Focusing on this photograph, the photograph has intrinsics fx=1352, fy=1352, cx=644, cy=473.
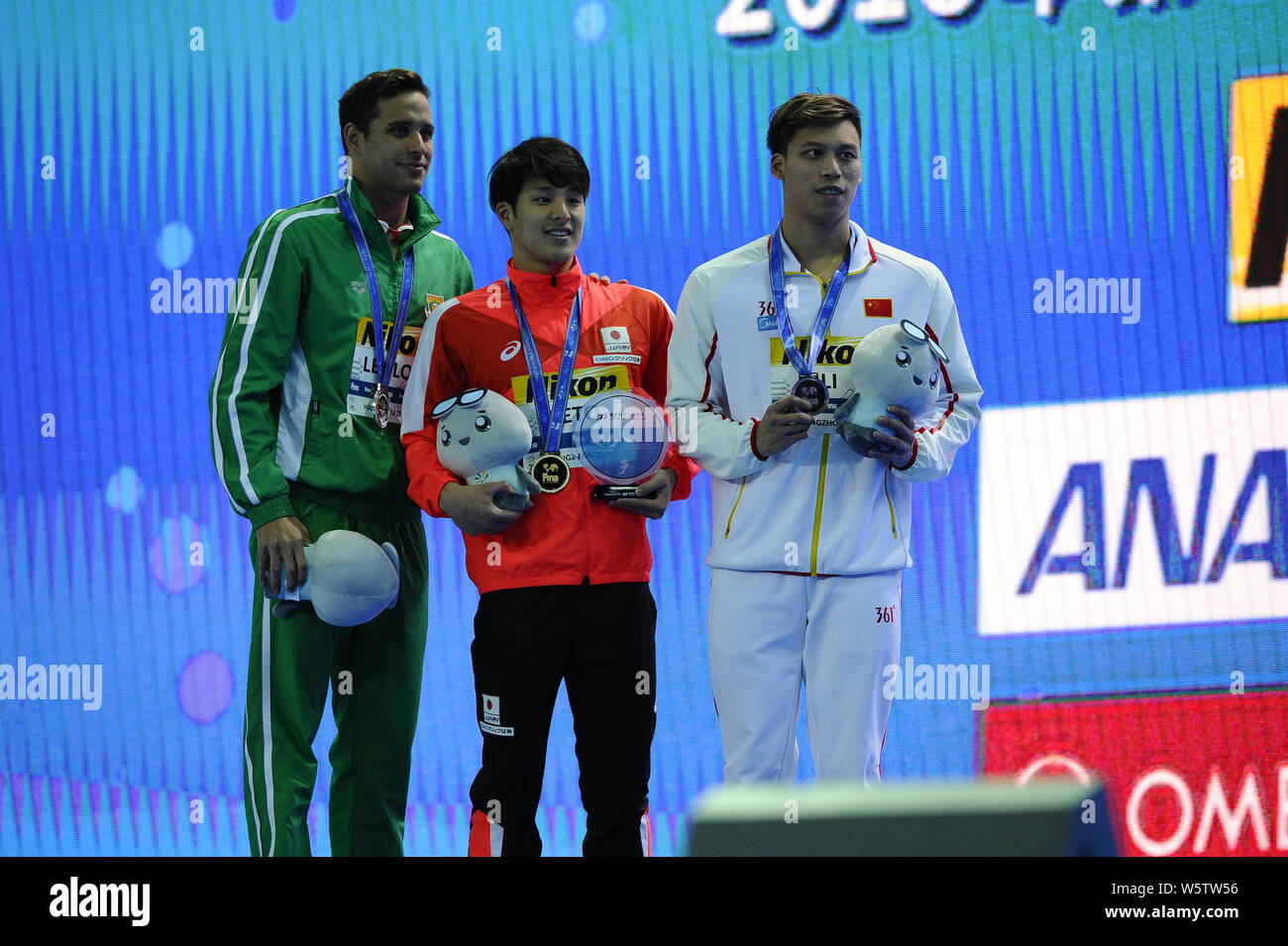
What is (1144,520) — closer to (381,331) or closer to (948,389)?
(948,389)

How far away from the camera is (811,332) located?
2.47 meters

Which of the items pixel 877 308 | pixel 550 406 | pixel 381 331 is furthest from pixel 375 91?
pixel 877 308

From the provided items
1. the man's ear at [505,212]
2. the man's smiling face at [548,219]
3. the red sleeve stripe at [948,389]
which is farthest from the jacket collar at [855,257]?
the man's ear at [505,212]

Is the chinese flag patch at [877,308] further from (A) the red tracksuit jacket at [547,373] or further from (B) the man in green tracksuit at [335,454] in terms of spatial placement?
(B) the man in green tracksuit at [335,454]

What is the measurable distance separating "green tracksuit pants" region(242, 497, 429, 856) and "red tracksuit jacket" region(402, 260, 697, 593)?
0.20 meters

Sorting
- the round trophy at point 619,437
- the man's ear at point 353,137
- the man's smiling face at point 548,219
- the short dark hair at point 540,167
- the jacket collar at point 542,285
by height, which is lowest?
the round trophy at point 619,437

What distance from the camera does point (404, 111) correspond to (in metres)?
2.68

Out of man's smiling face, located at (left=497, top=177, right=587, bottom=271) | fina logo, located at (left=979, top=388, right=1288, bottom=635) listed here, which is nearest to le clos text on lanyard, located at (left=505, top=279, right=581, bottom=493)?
man's smiling face, located at (left=497, top=177, right=587, bottom=271)

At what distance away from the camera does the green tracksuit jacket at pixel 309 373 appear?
257cm

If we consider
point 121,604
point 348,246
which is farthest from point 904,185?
point 121,604

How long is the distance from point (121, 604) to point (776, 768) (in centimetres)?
203

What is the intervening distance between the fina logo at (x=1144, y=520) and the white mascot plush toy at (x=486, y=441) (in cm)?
159

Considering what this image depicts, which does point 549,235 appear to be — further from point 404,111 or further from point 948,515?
point 948,515

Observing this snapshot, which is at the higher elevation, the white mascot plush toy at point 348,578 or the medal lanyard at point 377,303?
the medal lanyard at point 377,303
